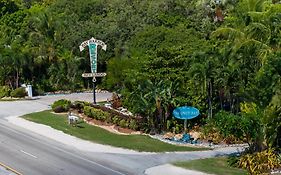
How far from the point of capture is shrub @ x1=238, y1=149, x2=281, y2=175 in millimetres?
29000

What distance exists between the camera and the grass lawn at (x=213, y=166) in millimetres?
29211

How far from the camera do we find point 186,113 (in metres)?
38.2

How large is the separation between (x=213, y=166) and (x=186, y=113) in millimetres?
8208

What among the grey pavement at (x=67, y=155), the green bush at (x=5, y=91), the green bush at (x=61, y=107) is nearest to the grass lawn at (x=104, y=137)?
the grey pavement at (x=67, y=155)

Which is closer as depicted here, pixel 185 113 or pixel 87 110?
pixel 185 113

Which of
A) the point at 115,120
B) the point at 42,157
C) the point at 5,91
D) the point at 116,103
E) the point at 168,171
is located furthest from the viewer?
the point at 5,91

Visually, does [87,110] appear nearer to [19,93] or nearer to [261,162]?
[19,93]

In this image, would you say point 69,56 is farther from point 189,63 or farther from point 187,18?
point 189,63

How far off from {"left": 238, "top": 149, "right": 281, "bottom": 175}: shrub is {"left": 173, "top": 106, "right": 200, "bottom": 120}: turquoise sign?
27.6ft

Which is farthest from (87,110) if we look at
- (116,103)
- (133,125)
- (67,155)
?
(67,155)

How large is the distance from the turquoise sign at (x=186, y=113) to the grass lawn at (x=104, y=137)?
2.49 meters

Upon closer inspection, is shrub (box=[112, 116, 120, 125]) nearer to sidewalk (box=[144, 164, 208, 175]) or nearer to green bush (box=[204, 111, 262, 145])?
sidewalk (box=[144, 164, 208, 175])

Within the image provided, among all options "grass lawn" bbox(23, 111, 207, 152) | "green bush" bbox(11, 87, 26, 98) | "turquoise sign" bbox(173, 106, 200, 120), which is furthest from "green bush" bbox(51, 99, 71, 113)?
"turquoise sign" bbox(173, 106, 200, 120)

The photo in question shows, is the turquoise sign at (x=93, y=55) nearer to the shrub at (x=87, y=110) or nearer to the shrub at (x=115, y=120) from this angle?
the shrub at (x=87, y=110)
